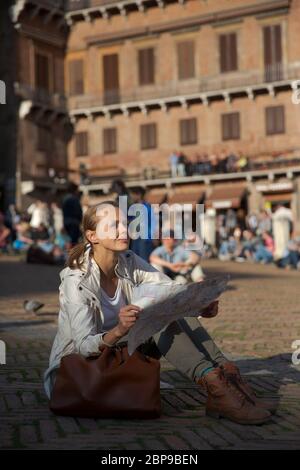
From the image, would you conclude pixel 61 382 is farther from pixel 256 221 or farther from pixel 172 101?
pixel 172 101

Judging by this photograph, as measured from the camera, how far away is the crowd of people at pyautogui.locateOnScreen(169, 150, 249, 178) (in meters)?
31.7

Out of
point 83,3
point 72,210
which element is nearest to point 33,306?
point 72,210

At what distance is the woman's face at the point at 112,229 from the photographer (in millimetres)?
3967

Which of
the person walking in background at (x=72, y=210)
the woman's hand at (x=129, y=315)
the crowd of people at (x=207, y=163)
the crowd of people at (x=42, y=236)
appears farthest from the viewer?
the crowd of people at (x=207, y=163)

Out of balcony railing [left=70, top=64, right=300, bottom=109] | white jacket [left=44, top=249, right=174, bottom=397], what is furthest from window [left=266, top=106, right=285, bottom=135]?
white jacket [left=44, top=249, right=174, bottom=397]

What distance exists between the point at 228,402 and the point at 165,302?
586 millimetres

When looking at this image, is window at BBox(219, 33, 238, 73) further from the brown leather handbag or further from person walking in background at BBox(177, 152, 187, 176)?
the brown leather handbag

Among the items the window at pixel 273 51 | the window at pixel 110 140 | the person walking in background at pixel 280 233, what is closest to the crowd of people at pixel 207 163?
the window at pixel 110 140

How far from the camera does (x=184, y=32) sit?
33.3 m

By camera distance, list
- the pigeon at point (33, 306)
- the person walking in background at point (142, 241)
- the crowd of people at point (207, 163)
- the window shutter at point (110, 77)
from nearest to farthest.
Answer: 1. the pigeon at point (33, 306)
2. the person walking in background at point (142, 241)
3. the crowd of people at point (207, 163)
4. the window shutter at point (110, 77)

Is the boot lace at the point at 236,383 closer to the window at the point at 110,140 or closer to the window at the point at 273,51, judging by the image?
the window at the point at 273,51

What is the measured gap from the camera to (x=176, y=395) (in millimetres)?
4414

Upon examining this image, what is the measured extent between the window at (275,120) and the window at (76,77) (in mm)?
8661

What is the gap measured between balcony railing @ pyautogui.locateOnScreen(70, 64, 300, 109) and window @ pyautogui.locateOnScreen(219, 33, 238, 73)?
1.22 ft
